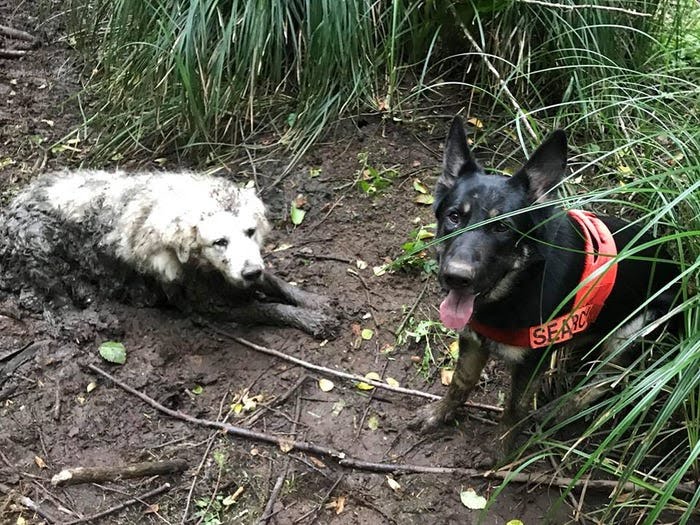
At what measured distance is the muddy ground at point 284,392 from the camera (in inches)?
106

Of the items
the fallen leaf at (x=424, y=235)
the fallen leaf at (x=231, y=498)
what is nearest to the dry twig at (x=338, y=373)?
the fallen leaf at (x=231, y=498)

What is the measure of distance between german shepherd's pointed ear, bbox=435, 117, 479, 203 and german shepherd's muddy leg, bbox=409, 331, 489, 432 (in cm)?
61

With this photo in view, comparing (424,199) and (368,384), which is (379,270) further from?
(368,384)

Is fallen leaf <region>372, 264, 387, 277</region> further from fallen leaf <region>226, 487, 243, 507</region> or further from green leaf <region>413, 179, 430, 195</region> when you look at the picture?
fallen leaf <region>226, 487, 243, 507</region>

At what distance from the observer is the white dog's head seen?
3260mm

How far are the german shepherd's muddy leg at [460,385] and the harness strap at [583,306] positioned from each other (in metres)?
0.16

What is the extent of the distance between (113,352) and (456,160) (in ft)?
6.89

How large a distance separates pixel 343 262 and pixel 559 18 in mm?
2014

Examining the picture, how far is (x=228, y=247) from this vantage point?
3.30m

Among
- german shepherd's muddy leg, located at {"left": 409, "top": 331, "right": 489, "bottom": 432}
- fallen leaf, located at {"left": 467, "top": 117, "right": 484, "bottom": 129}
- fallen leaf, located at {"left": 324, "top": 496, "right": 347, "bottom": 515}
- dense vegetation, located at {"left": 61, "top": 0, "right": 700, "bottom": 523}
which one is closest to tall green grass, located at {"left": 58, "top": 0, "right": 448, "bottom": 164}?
dense vegetation, located at {"left": 61, "top": 0, "right": 700, "bottom": 523}

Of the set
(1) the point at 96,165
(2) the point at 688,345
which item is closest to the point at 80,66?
(1) the point at 96,165

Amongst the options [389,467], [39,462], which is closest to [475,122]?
[389,467]

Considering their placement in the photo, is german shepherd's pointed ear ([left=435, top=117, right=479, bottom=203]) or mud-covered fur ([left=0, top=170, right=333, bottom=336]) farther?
mud-covered fur ([left=0, top=170, right=333, bottom=336])

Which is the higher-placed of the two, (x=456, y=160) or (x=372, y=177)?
(x=456, y=160)
